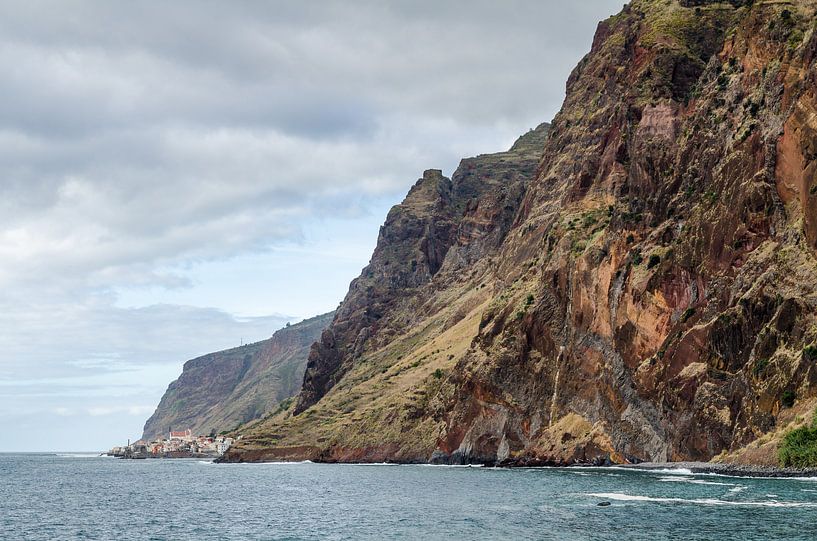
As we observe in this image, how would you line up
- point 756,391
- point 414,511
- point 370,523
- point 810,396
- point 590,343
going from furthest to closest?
point 590,343
point 756,391
point 810,396
point 414,511
point 370,523

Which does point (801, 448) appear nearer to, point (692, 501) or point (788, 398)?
point (788, 398)

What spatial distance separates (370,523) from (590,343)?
272ft

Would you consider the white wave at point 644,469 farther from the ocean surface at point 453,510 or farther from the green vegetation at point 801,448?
the green vegetation at point 801,448

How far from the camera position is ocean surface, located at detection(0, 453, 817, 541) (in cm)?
6969

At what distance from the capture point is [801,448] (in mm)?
99625

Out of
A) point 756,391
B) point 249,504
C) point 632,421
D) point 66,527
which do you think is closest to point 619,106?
point 632,421

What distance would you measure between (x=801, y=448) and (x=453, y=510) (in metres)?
40.6

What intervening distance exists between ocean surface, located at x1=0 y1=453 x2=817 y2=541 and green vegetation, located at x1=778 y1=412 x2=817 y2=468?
2455 millimetres

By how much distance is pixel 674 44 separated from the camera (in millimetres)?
184875

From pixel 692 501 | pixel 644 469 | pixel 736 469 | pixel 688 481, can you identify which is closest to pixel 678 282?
pixel 644 469

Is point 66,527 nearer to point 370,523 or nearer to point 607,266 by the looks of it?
point 370,523

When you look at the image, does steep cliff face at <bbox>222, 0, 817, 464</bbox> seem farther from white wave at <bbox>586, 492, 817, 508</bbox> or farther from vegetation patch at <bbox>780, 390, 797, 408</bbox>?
white wave at <bbox>586, 492, 817, 508</bbox>

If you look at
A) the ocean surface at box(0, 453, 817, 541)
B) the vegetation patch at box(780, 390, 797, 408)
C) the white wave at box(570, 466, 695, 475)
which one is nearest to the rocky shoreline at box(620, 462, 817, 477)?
the white wave at box(570, 466, 695, 475)

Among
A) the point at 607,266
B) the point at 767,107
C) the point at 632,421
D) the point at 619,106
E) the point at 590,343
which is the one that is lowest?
the point at 632,421
